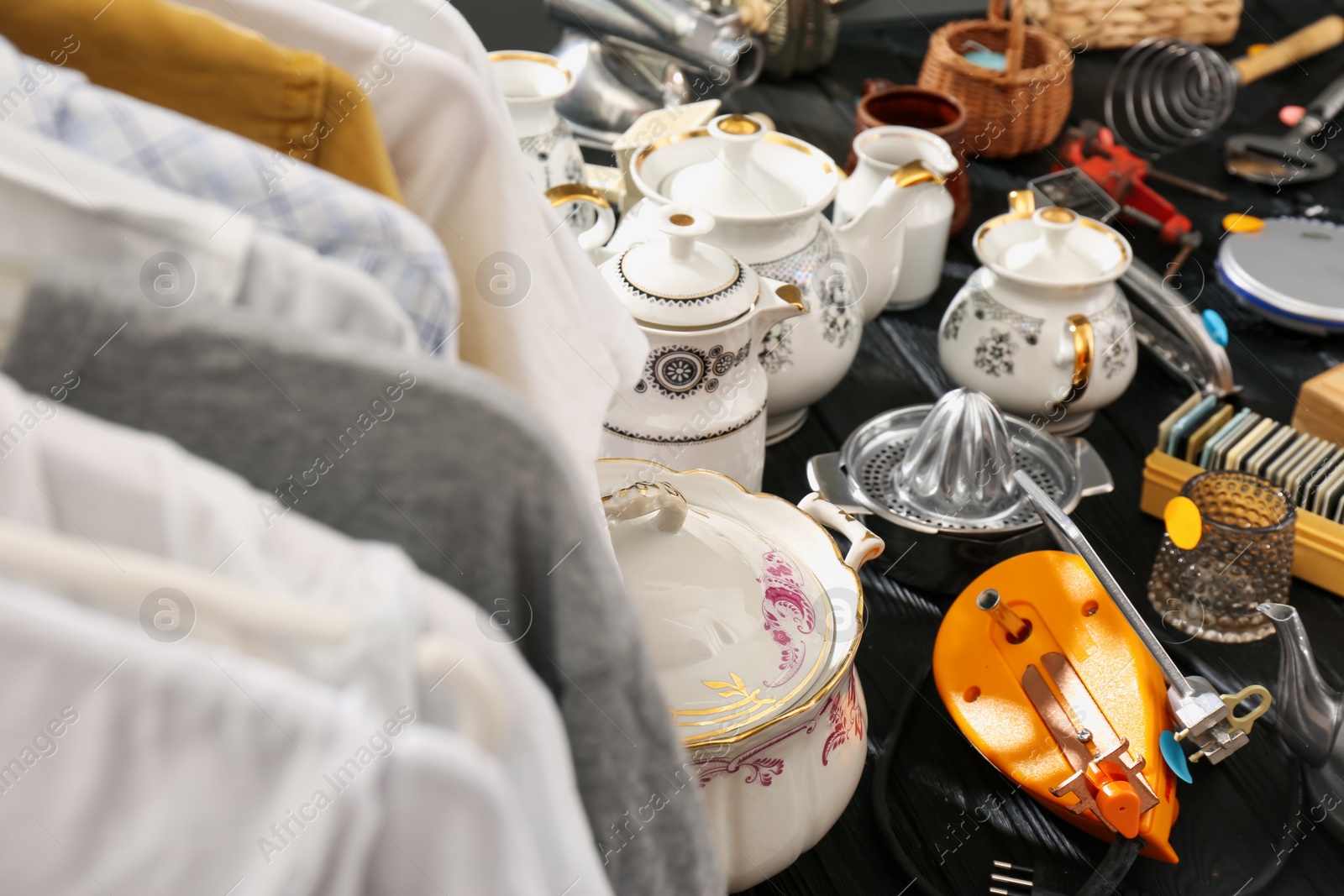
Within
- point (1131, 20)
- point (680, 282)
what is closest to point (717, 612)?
point (680, 282)

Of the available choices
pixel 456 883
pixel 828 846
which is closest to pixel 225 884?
pixel 456 883

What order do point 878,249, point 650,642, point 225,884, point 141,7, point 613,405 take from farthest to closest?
1. point 878,249
2. point 613,405
3. point 650,642
4. point 141,7
5. point 225,884

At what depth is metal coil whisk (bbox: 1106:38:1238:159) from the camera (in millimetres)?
1204

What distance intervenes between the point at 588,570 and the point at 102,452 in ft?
0.35

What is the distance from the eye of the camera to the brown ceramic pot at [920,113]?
3.28 ft

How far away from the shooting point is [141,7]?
1.10ft

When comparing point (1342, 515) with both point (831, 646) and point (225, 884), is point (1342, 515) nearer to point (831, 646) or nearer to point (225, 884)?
point (831, 646)

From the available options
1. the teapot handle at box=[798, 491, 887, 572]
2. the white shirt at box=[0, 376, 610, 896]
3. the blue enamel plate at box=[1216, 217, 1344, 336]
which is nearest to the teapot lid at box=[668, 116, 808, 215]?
the teapot handle at box=[798, 491, 887, 572]

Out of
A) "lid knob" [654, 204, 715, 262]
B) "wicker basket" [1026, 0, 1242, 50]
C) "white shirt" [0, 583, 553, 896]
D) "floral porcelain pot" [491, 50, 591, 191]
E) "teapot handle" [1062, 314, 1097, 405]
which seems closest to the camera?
"white shirt" [0, 583, 553, 896]

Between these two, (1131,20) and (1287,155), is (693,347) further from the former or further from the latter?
(1131,20)

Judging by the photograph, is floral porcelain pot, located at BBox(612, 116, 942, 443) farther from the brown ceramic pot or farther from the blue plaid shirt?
the blue plaid shirt

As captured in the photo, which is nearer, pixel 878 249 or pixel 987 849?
pixel 987 849

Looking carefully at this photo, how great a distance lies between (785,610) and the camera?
505 millimetres

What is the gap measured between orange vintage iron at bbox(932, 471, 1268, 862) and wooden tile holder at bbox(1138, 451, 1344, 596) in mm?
182
